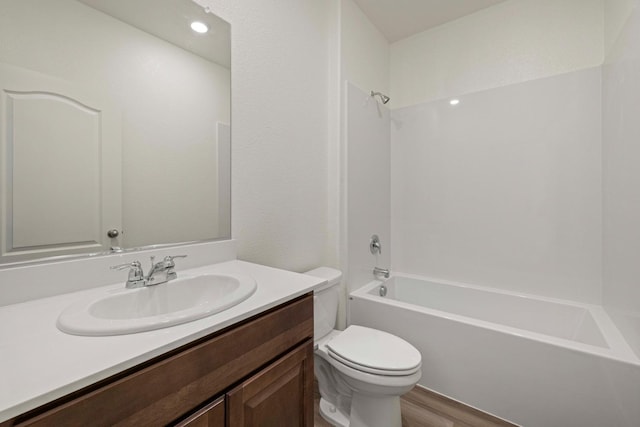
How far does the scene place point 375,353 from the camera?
1303mm

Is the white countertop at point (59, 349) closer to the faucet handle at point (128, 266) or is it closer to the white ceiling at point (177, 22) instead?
the faucet handle at point (128, 266)

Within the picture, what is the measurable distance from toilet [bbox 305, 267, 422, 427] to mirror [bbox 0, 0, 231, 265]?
30.8 inches

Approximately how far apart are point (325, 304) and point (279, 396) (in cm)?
74

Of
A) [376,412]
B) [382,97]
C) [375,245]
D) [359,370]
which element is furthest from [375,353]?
[382,97]

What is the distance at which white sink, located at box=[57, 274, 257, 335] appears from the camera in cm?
58

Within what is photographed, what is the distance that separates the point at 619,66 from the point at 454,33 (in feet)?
3.80

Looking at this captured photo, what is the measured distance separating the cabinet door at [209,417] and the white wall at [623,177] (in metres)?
1.72

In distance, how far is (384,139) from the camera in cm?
242

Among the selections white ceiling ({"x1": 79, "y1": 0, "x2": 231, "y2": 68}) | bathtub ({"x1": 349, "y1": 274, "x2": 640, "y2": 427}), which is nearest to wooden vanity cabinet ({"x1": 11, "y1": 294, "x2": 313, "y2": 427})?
bathtub ({"x1": 349, "y1": 274, "x2": 640, "y2": 427})

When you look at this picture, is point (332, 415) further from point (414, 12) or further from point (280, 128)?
point (414, 12)

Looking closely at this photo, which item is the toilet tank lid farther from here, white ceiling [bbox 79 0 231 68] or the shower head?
the shower head

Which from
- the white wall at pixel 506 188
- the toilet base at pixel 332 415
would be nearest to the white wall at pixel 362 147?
the white wall at pixel 506 188

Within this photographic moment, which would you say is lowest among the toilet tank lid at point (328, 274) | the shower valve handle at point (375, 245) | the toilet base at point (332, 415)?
the toilet base at point (332, 415)

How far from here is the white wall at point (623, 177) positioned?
47.9 inches
